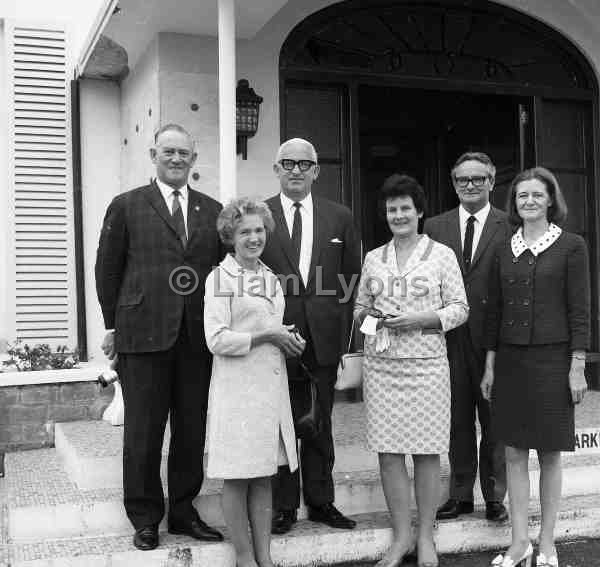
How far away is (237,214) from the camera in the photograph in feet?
10.2

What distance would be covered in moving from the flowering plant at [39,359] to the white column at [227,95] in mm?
1890

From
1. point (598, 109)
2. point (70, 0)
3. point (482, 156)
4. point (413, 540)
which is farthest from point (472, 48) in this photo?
point (413, 540)

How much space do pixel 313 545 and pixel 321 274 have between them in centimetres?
119

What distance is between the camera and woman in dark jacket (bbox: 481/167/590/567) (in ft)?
10.4

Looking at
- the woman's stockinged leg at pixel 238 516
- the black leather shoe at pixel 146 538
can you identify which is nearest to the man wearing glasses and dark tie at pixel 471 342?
the woman's stockinged leg at pixel 238 516

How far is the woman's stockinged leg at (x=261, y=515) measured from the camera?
10.2ft

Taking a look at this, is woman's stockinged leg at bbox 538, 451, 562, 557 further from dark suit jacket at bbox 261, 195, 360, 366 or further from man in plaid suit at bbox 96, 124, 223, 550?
man in plaid suit at bbox 96, 124, 223, 550

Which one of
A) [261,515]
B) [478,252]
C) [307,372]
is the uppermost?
[478,252]

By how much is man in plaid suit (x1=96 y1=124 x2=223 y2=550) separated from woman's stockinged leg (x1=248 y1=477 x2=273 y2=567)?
309 mm

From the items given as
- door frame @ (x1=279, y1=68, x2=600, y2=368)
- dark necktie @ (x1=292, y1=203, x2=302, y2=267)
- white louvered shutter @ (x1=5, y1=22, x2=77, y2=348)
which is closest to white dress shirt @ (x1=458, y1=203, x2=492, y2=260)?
dark necktie @ (x1=292, y1=203, x2=302, y2=267)

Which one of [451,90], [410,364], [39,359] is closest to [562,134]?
[451,90]

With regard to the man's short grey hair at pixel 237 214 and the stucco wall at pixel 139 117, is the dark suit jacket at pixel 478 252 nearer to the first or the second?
the man's short grey hair at pixel 237 214

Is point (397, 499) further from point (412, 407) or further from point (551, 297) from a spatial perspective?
point (551, 297)

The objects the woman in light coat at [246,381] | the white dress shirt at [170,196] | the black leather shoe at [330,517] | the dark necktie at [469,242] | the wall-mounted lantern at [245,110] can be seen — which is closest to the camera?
the woman in light coat at [246,381]
